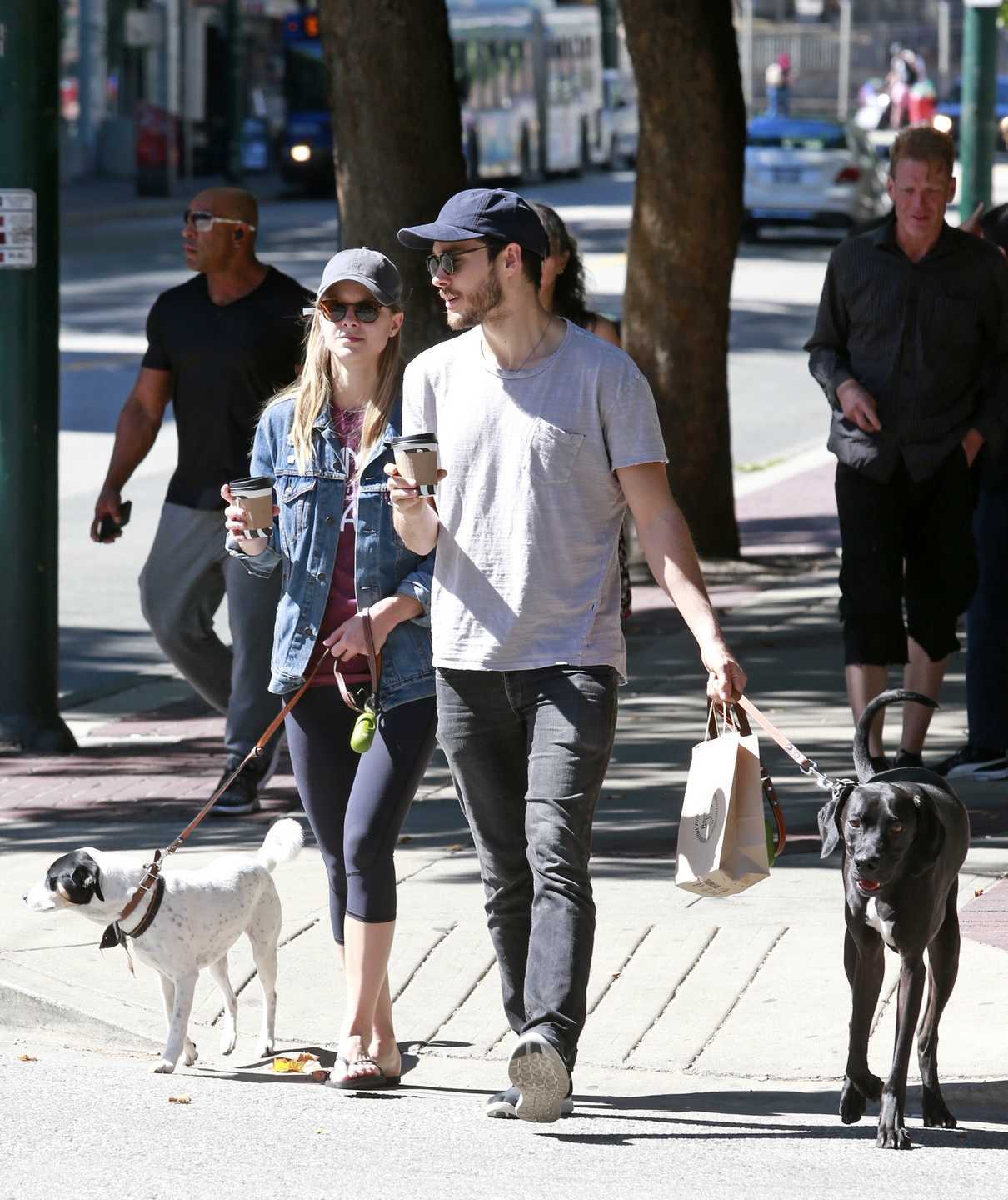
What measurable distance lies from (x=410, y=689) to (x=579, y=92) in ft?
160

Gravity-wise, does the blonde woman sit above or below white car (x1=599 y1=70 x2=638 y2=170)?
below

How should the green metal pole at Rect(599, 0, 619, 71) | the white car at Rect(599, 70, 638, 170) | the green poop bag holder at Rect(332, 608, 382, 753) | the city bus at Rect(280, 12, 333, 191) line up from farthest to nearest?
1. the green metal pole at Rect(599, 0, 619, 71)
2. the white car at Rect(599, 70, 638, 170)
3. the city bus at Rect(280, 12, 333, 191)
4. the green poop bag holder at Rect(332, 608, 382, 753)

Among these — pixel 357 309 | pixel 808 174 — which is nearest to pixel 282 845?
pixel 357 309

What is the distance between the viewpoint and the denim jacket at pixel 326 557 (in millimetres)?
5441

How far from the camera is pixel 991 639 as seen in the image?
27.1 feet

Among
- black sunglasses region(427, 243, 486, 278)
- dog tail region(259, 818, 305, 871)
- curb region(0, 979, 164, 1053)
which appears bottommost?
curb region(0, 979, 164, 1053)

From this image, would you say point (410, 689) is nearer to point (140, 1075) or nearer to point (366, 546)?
point (366, 546)

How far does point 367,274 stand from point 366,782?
3.82 feet

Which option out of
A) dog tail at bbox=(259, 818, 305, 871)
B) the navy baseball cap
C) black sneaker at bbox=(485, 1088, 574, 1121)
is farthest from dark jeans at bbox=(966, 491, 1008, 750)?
the navy baseball cap

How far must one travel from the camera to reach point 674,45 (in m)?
12.7

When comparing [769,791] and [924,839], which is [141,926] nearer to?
[769,791]

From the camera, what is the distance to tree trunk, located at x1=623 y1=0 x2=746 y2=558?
12.7 metres

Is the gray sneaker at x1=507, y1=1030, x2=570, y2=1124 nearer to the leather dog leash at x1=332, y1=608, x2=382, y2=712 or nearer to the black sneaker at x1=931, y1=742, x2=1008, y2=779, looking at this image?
the leather dog leash at x1=332, y1=608, x2=382, y2=712

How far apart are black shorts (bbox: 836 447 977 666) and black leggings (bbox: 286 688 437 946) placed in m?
2.55
